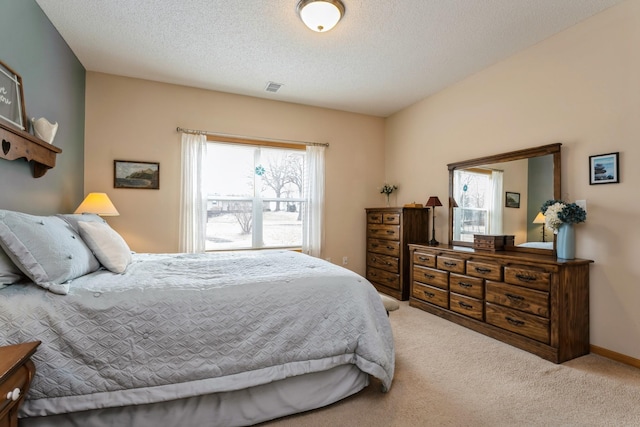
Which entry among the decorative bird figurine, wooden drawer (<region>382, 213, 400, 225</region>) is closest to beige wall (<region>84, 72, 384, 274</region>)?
wooden drawer (<region>382, 213, 400, 225</region>)

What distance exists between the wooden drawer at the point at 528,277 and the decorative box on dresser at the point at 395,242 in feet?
4.83

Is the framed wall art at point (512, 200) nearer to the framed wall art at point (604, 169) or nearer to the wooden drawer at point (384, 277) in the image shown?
the framed wall art at point (604, 169)

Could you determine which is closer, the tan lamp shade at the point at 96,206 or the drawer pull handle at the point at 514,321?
the drawer pull handle at the point at 514,321

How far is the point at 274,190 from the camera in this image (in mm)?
4516

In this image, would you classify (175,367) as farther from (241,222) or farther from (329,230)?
(329,230)

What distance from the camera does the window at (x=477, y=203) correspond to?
336 centimetres

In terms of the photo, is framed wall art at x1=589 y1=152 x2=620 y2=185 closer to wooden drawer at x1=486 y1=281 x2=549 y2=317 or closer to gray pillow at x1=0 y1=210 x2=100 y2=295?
wooden drawer at x1=486 y1=281 x2=549 y2=317

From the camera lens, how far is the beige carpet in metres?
1.71

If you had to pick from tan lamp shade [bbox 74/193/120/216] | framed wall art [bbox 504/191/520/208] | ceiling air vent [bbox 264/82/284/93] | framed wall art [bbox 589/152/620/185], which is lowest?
tan lamp shade [bbox 74/193/120/216]

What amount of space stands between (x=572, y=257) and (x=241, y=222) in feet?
12.0

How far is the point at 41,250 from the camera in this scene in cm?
152

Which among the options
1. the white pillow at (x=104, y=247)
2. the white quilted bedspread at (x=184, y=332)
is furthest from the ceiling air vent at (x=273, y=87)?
the white quilted bedspread at (x=184, y=332)

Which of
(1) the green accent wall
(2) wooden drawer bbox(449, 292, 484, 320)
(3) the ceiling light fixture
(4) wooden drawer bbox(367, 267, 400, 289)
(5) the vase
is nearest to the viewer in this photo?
(1) the green accent wall

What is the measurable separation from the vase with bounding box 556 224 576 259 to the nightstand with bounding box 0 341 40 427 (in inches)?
136
